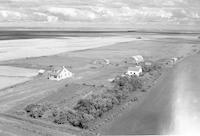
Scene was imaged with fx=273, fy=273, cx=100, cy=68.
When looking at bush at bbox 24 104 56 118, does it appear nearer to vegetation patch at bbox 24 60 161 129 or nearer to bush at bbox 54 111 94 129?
vegetation patch at bbox 24 60 161 129

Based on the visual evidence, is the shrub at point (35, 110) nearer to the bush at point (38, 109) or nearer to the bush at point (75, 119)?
the bush at point (38, 109)

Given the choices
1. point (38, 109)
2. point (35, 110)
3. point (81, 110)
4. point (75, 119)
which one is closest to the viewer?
point (75, 119)

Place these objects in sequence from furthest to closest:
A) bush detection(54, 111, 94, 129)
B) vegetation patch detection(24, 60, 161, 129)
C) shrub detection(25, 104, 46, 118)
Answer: shrub detection(25, 104, 46, 118) → vegetation patch detection(24, 60, 161, 129) → bush detection(54, 111, 94, 129)

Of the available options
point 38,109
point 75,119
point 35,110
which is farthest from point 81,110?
point 35,110

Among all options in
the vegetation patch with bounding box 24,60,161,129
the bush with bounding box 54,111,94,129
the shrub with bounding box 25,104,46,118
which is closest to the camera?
the bush with bounding box 54,111,94,129

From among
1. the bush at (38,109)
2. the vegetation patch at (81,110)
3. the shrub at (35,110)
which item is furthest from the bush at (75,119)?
the shrub at (35,110)

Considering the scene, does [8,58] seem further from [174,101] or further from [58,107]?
[174,101]

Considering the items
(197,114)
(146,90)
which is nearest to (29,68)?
(146,90)

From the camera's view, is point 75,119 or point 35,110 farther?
point 35,110

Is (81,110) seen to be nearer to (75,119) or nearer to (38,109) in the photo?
(75,119)

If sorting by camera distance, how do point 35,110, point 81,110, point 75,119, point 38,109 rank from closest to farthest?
point 75,119 < point 35,110 < point 38,109 < point 81,110

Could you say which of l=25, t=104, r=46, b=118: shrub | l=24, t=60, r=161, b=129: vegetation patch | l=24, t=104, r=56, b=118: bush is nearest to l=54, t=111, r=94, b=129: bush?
l=24, t=60, r=161, b=129: vegetation patch
